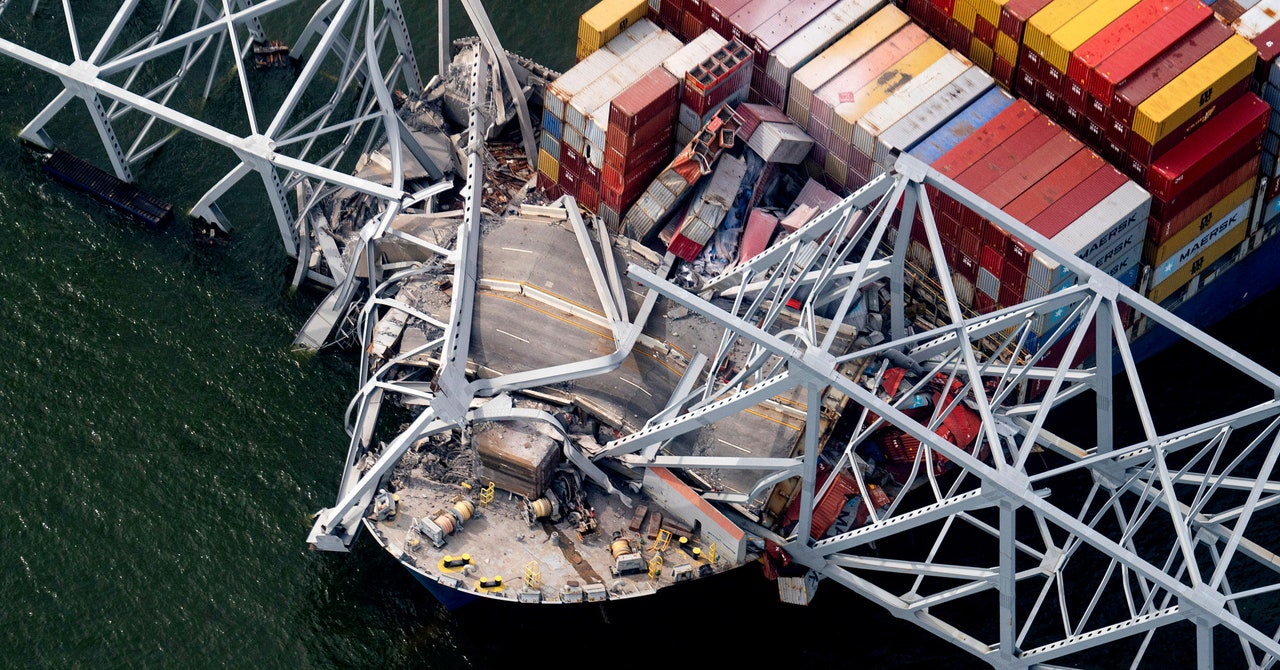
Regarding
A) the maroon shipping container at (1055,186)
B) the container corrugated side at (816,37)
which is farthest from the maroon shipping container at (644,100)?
the maroon shipping container at (1055,186)

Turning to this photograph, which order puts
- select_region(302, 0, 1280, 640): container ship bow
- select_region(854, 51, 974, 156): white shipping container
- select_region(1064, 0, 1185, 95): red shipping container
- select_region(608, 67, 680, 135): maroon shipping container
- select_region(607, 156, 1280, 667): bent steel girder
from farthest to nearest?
select_region(608, 67, 680, 135): maroon shipping container, select_region(854, 51, 974, 156): white shipping container, select_region(1064, 0, 1185, 95): red shipping container, select_region(302, 0, 1280, 640): container ship bow, select_region(607, 156, 1280, 667): bent steel girder

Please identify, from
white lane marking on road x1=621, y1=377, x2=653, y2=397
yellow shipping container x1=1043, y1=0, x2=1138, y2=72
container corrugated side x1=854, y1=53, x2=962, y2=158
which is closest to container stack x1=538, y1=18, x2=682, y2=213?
container corrugated side x1=854, y1=53, x2=962, y2=158

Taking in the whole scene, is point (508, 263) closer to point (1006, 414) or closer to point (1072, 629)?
point (1006, 414)

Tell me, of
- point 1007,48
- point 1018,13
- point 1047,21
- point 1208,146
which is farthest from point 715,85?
point 1208,146

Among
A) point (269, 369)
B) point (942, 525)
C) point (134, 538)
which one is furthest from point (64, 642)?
point (942, 525)

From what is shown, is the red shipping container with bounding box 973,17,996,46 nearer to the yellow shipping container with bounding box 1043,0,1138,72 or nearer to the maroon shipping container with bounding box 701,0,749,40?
the yellow shipping container with bounding box 1043,0,1138,72
